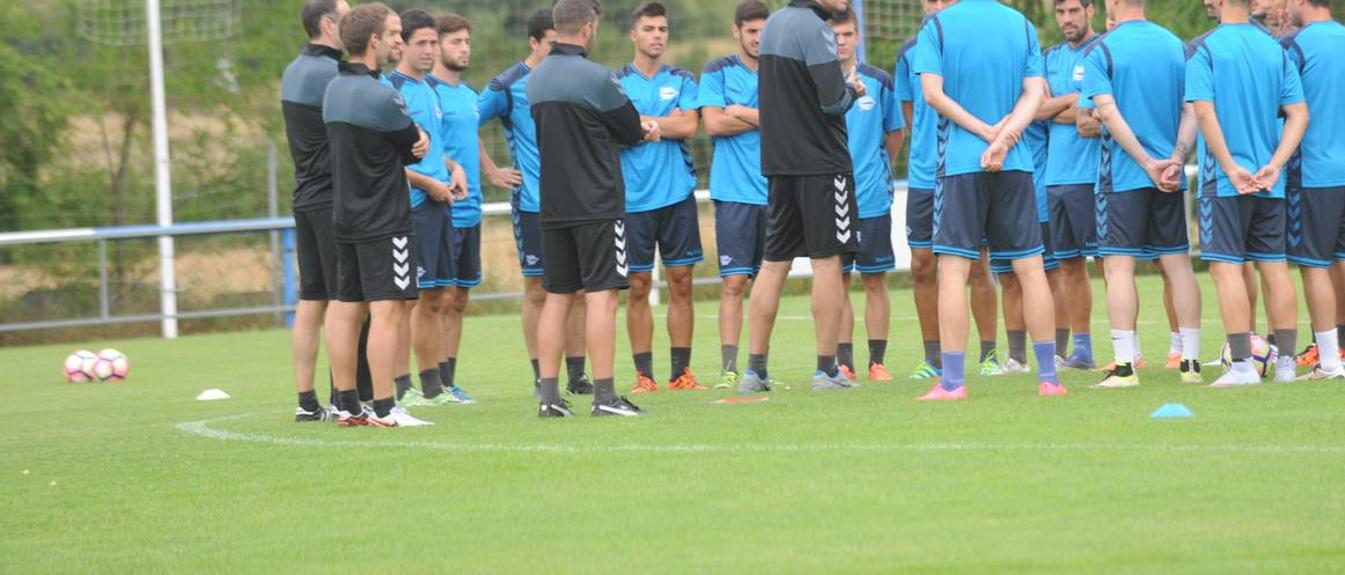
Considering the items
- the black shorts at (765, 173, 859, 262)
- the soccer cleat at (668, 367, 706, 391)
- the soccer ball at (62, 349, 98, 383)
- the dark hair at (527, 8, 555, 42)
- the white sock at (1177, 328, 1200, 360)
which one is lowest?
the soccer ball at (62, 349, 98, 383)

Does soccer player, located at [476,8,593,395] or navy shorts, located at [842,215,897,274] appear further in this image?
navy shorts, located at [842,215,897,274]

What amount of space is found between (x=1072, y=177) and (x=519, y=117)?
3406mm

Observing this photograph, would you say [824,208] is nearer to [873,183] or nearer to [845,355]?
[873,183]

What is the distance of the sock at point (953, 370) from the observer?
965 cm

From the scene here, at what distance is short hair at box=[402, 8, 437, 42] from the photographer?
453 inches

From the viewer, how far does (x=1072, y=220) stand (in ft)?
39.1

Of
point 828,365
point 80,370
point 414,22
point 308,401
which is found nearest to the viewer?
point 308,401

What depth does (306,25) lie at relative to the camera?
10180 millimetres

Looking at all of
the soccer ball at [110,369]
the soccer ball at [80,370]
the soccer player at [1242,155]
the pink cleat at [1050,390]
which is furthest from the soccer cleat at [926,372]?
the soccer ball at [80,370]

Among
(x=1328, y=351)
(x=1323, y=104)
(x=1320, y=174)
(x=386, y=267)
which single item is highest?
(x=1323, y=104)

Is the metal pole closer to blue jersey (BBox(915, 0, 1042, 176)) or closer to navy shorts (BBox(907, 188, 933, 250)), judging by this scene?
navy shorts (BBox(907, 188, 933, 250))

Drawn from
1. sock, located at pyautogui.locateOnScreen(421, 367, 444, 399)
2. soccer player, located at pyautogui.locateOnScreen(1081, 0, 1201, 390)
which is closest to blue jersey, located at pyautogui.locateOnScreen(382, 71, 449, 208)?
sock, located at pyautogui.locateOnScreen(421, 367, 444, 399)

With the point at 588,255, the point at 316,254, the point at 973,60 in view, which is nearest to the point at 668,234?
the point at 588,255

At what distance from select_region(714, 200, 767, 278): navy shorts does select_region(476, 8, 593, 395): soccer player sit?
3.13ft
